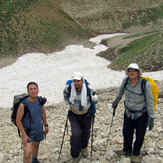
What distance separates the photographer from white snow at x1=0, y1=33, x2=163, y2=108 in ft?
52.3

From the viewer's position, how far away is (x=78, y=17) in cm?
5028

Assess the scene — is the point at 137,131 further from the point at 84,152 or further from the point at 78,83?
the point at 78,83

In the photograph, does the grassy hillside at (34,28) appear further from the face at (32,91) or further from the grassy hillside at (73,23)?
the face at (32,91)

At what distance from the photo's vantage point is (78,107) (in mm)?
5113

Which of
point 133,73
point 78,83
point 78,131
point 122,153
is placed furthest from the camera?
point 122,153

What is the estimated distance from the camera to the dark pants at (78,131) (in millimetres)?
5061

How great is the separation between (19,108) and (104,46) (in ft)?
114

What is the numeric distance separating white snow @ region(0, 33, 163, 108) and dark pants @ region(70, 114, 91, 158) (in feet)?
26.1

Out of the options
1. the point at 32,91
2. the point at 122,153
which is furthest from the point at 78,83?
the point at 122,153

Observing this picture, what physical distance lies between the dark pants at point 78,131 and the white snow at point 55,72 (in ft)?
26.1

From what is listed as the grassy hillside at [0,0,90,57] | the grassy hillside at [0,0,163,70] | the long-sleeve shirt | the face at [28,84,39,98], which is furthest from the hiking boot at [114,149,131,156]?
the grassy hillside at [0,0,90,57]

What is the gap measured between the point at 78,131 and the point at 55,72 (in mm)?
18386

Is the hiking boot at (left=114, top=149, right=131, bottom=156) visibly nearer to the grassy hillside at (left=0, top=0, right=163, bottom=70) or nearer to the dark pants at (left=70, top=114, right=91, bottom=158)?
the dark pants at (left=70, top=114, right=91, bottom=158)

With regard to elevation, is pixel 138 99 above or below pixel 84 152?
above
